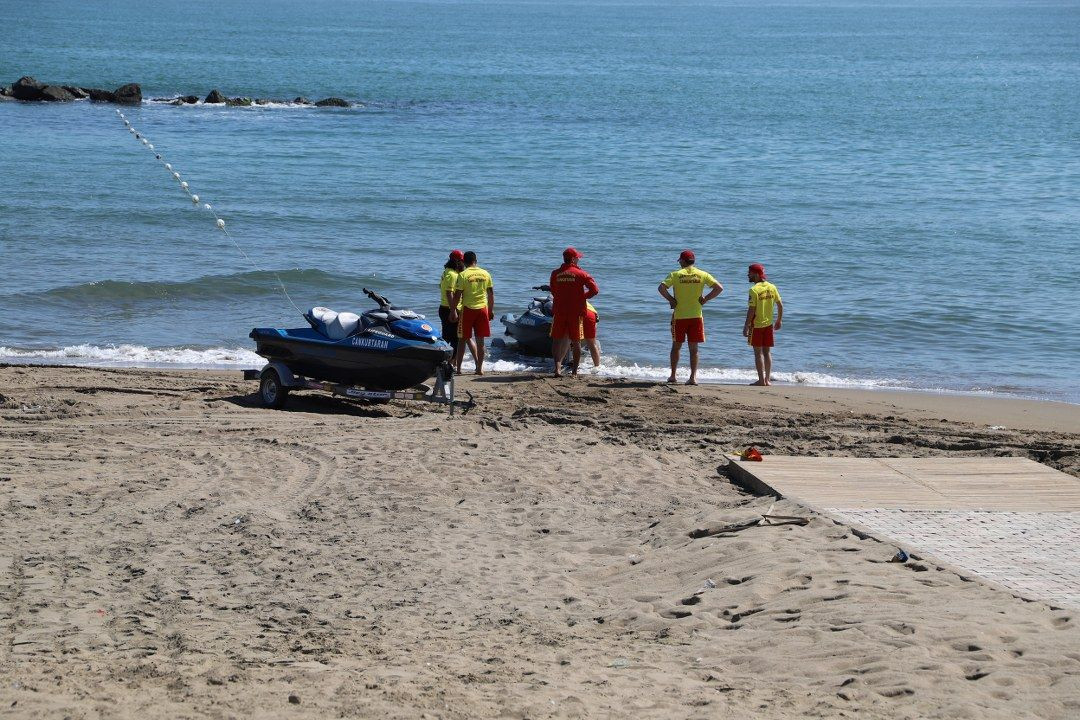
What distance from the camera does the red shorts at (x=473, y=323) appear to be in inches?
535

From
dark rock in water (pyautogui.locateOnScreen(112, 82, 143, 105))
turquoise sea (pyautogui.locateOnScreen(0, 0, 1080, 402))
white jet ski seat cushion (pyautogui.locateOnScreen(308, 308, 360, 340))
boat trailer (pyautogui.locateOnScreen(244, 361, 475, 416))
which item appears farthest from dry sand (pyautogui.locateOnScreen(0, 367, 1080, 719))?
dark rock in water (pyautogui.locateOnScreen(112, 82, 143, 105))

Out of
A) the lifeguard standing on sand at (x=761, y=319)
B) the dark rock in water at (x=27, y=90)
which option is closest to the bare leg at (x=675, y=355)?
the lifeguard standing on sand at (x=761, y=319)

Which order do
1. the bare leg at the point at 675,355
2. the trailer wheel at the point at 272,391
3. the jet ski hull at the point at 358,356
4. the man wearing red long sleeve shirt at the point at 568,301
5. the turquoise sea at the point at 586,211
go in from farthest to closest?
the turquoise sea at the point at 586,211
the bare leg at the point at 675,355
the man wearing red long sleeve shirt at the point at 568,301
the trailer wheel at the point at 272,391
the jet ski hull at the point at 358,356

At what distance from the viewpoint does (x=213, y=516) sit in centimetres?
812

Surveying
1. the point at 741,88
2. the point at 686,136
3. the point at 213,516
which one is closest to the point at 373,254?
the point at 213,516

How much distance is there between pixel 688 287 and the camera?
1330cm

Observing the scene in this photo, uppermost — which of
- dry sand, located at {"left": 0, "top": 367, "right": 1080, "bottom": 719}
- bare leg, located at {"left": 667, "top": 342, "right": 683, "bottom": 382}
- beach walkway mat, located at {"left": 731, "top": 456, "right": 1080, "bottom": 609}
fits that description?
bare leg, located at {"left": 667, "top": 342, "right": 683, "bottom": 382}

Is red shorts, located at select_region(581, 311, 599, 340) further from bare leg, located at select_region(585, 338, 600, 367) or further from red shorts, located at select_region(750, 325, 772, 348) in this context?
red shorts, located at select_region(750, 325, 772, 348)

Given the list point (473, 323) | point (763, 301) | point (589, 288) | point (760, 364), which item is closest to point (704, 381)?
point (760, 364)

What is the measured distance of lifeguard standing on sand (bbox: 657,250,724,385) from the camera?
521 inches

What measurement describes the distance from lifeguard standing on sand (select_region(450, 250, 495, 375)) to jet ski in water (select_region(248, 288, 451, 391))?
2262 millimetres

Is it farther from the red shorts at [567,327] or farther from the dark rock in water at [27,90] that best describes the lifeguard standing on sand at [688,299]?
the dark rock in water at [27,90]

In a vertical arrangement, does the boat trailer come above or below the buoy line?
below

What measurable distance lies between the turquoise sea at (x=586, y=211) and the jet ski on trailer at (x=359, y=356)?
388 centimetres
